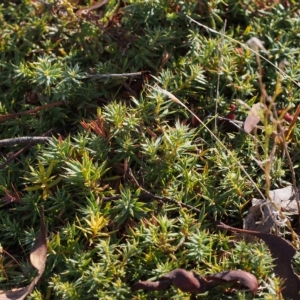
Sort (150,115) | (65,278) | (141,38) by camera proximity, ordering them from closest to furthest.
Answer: (65,278), (150,115), (141,38)

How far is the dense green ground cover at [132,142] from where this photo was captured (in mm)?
2447

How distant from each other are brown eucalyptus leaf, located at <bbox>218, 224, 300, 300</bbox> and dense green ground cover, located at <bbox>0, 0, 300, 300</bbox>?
0.05 m

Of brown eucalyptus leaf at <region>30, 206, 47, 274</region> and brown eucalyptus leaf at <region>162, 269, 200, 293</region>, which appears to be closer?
brown eucalyptus leaf at <region>162, 269, 200, 293</region>

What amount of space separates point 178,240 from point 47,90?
1111 millimetres

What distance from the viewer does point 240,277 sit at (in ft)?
7.52

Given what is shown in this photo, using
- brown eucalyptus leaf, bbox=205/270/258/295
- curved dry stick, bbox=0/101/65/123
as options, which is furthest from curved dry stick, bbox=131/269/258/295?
curved dry stick, bbox=0/101/65/123

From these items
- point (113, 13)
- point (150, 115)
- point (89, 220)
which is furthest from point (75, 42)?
point (89, 220)

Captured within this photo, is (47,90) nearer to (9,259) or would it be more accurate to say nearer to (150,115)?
(150,115)

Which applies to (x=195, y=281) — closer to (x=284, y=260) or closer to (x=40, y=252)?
(x=284, y=260)

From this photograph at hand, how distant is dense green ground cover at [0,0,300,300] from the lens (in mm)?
2447

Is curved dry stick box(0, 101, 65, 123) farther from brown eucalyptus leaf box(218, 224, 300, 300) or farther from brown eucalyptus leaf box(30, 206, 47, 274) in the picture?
brown eucalyptus leaf box(218, 224, 300, 300)

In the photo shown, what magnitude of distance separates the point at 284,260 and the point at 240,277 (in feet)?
0.80

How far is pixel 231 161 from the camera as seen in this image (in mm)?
2697

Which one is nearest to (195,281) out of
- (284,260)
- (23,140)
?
(284,260)
